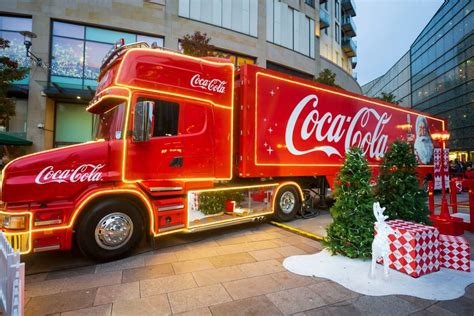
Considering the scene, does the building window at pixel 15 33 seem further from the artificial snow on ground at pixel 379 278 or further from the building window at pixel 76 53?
the artificial snow on ground at pixel 379 278

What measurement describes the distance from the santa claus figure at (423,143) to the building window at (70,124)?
1812cm

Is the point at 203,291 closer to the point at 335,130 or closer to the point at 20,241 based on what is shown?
the point at 20,241

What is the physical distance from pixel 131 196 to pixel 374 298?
4197mm

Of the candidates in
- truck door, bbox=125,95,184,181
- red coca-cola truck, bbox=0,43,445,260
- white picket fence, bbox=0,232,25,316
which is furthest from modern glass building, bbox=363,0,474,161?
white picket fence, bbox=0,232,25,316

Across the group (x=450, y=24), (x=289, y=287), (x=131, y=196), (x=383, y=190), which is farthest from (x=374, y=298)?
(x=450, y=24)

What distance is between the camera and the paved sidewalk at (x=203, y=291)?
10.5 ft

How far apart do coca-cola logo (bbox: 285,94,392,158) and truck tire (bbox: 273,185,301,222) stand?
1118 mm

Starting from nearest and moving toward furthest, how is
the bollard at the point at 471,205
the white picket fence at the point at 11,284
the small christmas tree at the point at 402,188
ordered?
the white picket fence at the point at 11,284 → the small christmas tree at the point at 402,188 → the bollard at the point at 471,205

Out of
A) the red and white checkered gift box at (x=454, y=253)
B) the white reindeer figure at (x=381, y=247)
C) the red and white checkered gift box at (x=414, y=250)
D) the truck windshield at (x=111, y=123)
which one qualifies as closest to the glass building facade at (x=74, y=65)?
the truck windshield at (x=111, y=123)

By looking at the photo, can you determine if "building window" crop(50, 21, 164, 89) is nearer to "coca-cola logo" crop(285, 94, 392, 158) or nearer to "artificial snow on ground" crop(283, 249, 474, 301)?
"coca-cola logo" crop(285, 94, 392, 158)

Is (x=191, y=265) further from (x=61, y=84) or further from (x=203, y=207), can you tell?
(x=61, y=84)

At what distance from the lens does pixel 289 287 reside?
3762 millimetres

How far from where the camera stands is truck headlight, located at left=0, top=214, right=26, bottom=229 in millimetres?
4027

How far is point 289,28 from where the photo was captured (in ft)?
78.2
